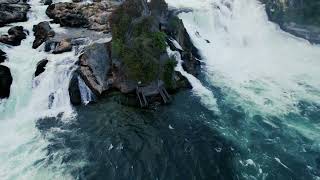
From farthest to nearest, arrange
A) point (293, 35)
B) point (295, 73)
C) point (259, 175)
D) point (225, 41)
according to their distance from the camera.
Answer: point (293, 35) < point (225, 41) < point (295, 73) < point (259, 175)

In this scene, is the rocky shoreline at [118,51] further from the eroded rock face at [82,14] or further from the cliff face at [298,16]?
the cliff face at [298,16]

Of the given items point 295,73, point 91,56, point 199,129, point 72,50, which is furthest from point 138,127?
point 295,73

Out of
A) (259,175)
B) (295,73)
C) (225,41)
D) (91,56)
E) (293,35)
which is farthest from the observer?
(293,35)

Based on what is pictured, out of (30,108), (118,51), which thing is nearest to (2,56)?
(30,108)

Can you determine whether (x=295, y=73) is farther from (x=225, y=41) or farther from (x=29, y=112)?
(x=29, y=112)

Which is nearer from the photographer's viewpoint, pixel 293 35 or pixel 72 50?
pixel 72 50

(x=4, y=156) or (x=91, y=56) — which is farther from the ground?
(x=91, y=56)

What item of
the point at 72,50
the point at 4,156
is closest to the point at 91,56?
the point at 72,50

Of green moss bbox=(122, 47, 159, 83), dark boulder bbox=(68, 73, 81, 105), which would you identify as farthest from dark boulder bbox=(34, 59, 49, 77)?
green moss bbox=(122, 47, 159, 83)
